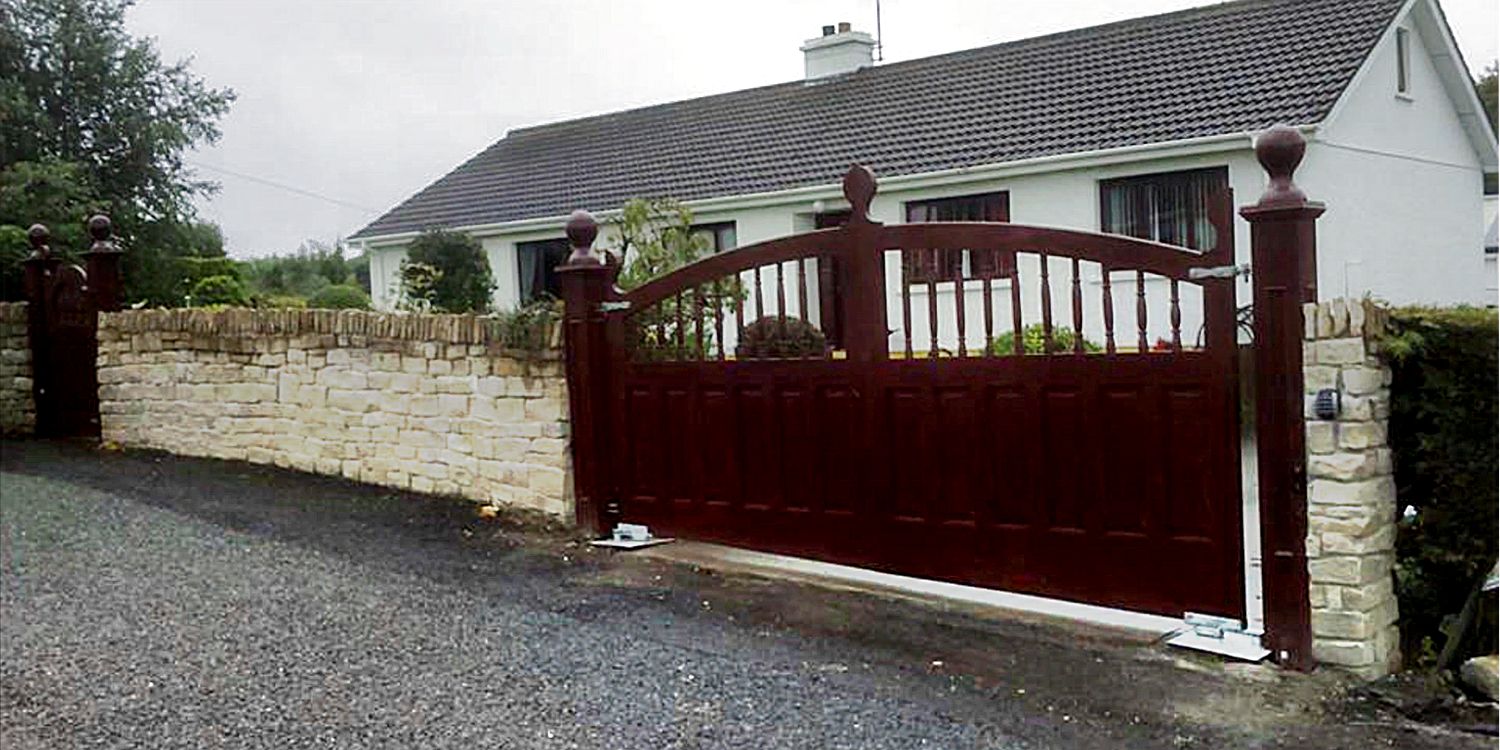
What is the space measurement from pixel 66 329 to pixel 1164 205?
1100cm

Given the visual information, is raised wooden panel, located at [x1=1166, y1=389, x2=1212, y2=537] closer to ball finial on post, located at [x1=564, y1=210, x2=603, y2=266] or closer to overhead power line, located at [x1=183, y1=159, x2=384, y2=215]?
ball finial on post, located at [x1=564, y1=210, x2=603, y2=266]

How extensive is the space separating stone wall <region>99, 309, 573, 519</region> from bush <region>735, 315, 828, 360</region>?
133 centimetres

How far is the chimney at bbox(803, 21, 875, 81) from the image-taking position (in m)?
18.7

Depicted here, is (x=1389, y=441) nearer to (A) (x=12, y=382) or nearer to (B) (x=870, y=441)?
(B) (x=870, y=441)

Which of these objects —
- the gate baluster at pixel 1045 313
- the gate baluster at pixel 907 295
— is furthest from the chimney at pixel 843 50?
the gate baluster at pixel 1045 313

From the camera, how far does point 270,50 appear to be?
1466 centimetres

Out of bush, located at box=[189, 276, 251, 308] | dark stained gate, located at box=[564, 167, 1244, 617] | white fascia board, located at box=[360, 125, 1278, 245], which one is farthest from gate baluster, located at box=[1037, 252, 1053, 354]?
bush, located at box=[189, 276, 251, 308]

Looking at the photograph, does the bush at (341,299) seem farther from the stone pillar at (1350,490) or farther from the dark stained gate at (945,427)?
the stone pillar at (1350,490)

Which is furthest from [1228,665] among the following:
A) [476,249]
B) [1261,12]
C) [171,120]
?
[171,120]

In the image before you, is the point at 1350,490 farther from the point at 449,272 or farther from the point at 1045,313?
the point at 449,272

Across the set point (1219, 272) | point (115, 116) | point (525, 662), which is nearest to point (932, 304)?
point (1219, 272)

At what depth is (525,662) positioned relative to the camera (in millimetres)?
4910

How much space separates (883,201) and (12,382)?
9.55 m

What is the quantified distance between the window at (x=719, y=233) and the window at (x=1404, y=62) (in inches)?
322
